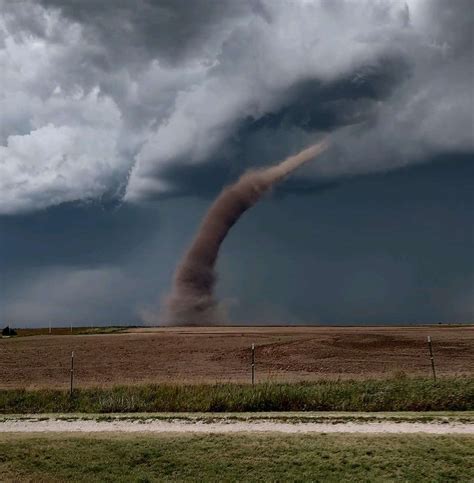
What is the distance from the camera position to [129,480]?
16281 mm

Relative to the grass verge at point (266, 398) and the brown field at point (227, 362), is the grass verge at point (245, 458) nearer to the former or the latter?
the grass verge at point (266, 398)

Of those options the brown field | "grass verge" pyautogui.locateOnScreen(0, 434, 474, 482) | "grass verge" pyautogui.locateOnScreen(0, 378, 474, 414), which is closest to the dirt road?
"grass verge" pyautogui.locateOnScreen(0, 434, 474, 482)

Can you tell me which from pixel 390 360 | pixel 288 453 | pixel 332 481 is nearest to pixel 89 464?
pixel 288 453

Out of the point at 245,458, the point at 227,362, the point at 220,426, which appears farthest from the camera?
the point at 227,362

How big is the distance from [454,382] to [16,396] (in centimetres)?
1934

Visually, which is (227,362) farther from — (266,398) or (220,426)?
(220,426)

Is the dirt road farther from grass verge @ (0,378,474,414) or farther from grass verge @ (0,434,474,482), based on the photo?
grass verge @ (0,378,474,414)

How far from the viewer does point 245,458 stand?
56.6 ft

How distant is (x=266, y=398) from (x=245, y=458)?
805 centimetres

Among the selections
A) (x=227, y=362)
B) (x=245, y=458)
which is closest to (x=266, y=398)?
(x=245, y=458)

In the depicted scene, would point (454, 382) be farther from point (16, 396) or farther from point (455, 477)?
point (16, 396)

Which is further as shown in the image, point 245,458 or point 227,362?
point 227,362

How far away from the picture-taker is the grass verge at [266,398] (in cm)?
2417

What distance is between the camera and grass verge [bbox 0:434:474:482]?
16.1 m
